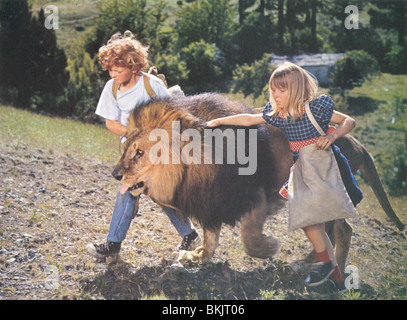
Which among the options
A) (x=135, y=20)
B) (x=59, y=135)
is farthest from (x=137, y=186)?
(x=135, y=20)

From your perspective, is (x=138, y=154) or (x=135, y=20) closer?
(x=138, y=154)

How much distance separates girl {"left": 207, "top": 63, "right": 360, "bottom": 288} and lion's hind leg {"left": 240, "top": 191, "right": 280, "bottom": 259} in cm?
53

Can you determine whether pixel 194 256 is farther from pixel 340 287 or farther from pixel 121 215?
pixel 340 287

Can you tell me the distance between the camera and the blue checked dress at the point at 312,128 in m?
4.10

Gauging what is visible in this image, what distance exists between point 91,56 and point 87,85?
112cm

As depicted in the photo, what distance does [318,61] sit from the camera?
12.6 m

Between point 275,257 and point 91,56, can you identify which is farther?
point 91,56

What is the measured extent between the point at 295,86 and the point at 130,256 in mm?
2470

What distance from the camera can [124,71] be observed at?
181 inches

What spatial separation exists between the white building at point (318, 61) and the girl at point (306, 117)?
812 cm

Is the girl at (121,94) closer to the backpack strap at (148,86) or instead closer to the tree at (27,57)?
the backpack strap at (148,86)

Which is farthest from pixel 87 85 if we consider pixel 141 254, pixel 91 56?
pixel 141 254
